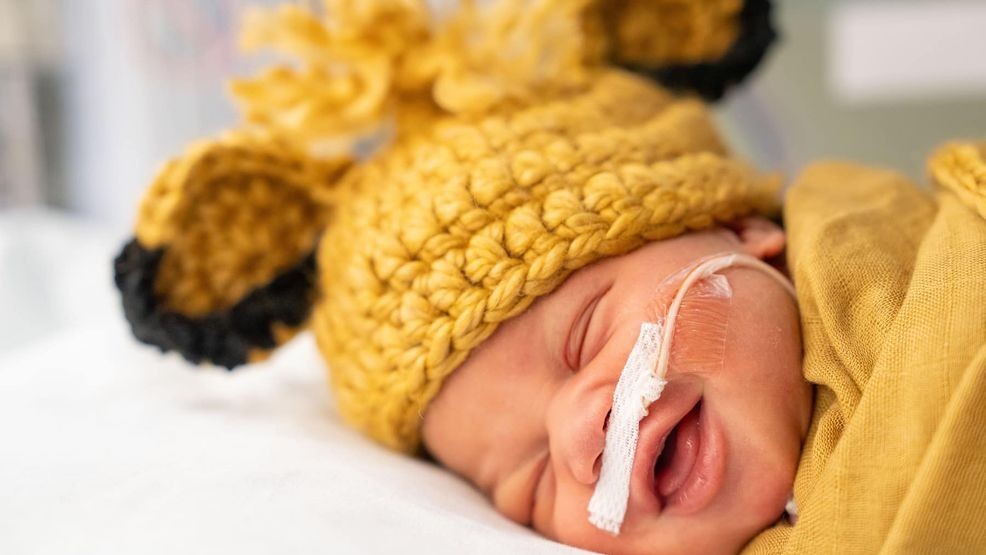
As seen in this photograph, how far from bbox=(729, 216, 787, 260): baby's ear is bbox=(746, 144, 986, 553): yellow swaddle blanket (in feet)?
0.13

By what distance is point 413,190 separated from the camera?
2.67ft

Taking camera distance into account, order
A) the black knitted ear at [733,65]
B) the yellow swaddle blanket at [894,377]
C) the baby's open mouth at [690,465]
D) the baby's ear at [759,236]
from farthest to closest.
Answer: the black knitted ear at [733,65], the baby's ear at [759,236], the baby's open mouth at [690,465], the yellow swaddle blanket at [894,377]

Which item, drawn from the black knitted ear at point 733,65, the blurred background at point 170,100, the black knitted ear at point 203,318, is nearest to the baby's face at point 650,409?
the black knitted ear at point 203,318

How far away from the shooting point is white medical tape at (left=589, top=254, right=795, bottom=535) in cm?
69

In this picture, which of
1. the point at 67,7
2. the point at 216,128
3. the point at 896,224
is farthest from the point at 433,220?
the point at 67,7

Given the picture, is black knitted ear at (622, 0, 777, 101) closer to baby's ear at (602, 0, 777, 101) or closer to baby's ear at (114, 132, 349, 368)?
baby's ear at (602, 0, 777, 101)

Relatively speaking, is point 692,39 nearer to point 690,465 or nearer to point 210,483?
point 690,465

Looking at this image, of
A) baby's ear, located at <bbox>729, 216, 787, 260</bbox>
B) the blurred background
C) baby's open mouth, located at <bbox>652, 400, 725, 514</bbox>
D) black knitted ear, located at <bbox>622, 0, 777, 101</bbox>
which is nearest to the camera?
baby's open mouth, located at <bbox>652, 400, 725, 514</bbox>

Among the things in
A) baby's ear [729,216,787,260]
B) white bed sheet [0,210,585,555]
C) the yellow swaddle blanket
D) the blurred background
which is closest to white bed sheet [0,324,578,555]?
white bed sheet [0,210,585,555]

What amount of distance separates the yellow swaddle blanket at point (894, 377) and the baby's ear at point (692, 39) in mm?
370

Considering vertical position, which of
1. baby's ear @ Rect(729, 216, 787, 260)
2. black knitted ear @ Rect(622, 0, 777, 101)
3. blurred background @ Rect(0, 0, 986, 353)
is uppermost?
black knitted ear @ Rect(622, 0, 777, 101)

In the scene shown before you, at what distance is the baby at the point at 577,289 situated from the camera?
0.63 m

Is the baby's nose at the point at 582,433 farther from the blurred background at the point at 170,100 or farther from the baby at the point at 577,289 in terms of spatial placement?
the blurred background at the point at 170,100

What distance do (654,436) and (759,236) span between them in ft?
0.88
